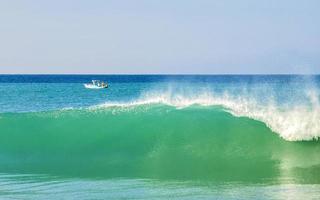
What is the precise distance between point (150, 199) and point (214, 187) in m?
1.52

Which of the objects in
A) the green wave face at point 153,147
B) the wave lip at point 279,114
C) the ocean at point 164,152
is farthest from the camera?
the wave lip at point 279,114

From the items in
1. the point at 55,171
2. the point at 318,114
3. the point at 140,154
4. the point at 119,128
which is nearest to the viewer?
the point at 55,171

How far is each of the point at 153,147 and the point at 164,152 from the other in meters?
0.65

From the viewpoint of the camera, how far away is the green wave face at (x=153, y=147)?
42.5 ft

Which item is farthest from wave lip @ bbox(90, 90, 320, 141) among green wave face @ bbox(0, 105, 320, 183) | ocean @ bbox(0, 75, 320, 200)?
green wave face @ bbox(0, 105, 320, 183)

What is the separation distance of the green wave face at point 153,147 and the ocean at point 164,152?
2cm

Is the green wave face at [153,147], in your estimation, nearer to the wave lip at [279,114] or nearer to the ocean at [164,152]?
the ocean at [164,152]

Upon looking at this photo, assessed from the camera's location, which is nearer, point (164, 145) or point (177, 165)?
point (177, 165)

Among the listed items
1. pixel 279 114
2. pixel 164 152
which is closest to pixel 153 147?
pixel 164 152

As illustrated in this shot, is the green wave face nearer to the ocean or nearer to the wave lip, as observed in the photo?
the ocean

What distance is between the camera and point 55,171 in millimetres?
13398

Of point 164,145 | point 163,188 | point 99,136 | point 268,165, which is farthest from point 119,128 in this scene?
point 163,188

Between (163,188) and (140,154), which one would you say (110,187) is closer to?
(163,188)

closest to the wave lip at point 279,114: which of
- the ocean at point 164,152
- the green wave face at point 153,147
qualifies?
the ocean at point 164,152
